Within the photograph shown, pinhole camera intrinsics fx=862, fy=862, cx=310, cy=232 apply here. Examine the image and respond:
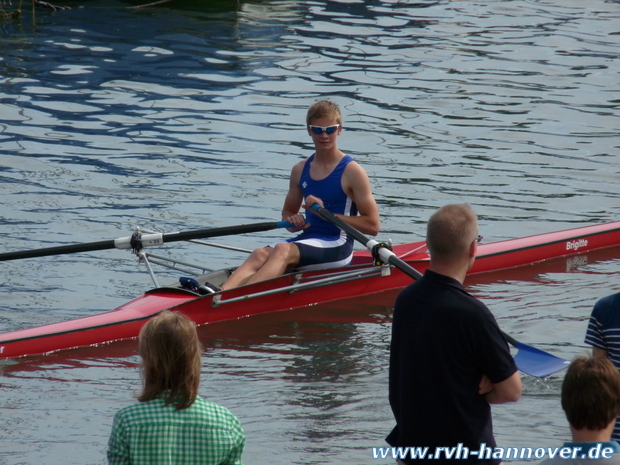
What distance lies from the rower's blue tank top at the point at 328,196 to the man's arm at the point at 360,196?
0.18 feet

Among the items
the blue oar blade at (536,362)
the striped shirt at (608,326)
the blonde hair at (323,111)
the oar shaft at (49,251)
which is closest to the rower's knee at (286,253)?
the blonde hair at (323,111)

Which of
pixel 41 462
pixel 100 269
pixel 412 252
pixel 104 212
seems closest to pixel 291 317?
pixel 412 252

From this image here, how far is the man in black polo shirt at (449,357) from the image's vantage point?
110 inches

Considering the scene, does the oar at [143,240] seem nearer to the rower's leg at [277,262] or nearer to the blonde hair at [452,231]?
the rower's leg at [277,262]

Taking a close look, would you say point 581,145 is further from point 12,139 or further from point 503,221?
point 12,139

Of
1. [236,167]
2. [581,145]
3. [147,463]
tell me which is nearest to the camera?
[147,463]

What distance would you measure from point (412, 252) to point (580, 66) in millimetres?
11767

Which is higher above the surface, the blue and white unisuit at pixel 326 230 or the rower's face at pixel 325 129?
the rower's face at pixel 325 129

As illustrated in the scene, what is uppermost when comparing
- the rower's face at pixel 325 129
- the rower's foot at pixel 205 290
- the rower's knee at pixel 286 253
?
the rower's face at pixel 325 129

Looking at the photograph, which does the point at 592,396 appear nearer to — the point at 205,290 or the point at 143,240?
the point at 205,290

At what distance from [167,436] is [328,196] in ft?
14.3

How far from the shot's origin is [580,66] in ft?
58.9

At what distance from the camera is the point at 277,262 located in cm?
680

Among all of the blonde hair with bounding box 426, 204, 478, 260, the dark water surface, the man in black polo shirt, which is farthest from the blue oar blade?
the blonde hair with bounding box 426, 204, 478, 260
